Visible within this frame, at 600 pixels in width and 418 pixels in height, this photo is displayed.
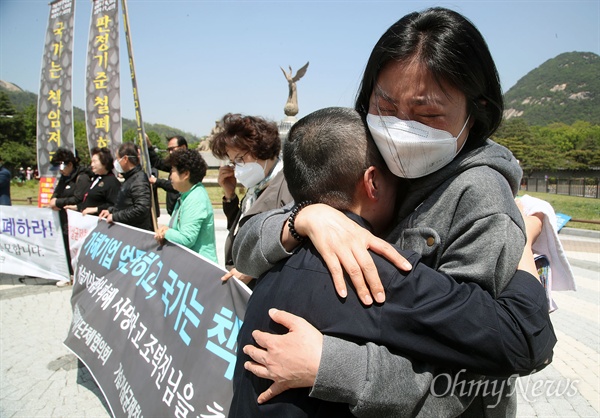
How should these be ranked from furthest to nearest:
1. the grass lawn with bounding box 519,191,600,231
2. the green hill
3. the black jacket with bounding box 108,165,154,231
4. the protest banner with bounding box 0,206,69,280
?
the green hill < the grass lawn with bounding box 519,191,600,231 < the protest banner with bounding box 0,206,69,280 < the black jacket with bounding box 108,165,154,231

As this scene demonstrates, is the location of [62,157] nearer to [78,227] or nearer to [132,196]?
[78,227]

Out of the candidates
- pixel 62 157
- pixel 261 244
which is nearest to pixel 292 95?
pixel 62 157

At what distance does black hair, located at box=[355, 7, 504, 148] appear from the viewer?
3.41 ft

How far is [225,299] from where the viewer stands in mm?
2254

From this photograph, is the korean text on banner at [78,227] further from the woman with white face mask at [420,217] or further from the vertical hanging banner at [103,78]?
the woman with white face mask at [420,217]

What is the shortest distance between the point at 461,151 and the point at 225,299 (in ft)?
5.01

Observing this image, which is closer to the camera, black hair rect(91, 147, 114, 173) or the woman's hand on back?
the woman's hand on back

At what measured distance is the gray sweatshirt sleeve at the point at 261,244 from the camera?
3.81 ft

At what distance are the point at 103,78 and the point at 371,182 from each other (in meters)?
9.12

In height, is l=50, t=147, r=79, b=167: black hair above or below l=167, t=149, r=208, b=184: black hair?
below

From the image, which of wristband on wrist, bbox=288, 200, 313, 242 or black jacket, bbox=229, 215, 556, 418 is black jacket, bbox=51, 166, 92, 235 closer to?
wristband on wrist, bbox=288, 200, 313, 242

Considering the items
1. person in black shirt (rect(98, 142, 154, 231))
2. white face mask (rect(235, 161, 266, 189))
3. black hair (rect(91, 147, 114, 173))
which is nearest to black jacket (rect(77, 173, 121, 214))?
black hair (rect(91, 147, 114, 173))

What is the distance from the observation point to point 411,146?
107cm

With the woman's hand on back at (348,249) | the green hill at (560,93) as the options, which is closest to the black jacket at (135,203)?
the woman's hand on back at (348,249)
